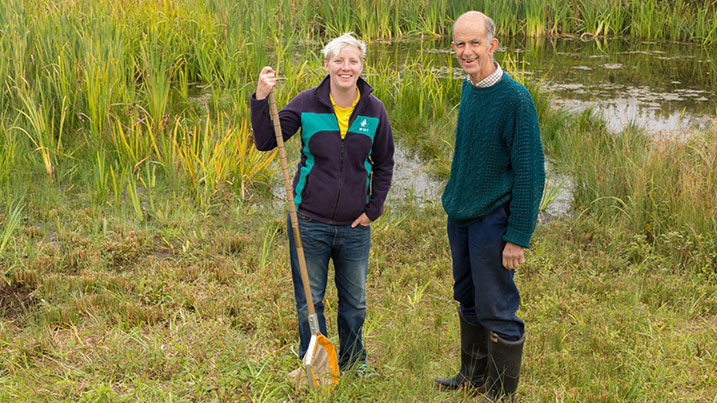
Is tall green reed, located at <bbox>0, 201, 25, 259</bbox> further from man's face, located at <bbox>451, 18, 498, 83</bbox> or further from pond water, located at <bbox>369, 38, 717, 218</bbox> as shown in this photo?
man's face, located at <bbox>451, 18, 498, 83</bbox>

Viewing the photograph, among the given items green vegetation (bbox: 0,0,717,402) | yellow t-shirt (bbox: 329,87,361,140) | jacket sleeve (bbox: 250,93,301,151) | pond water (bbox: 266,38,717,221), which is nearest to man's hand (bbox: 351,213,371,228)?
yellow t-shirt (bbox: 329,87,361,140)

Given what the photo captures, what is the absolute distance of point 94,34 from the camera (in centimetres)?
638

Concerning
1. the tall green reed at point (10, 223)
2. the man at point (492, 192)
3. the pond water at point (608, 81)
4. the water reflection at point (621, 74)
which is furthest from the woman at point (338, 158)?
the water reflection at point (621, 74)

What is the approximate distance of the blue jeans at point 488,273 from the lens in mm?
2834

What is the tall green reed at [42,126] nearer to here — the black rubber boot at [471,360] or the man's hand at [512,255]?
the black rubber boot at [471,360]

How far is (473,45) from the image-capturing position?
8.80ft

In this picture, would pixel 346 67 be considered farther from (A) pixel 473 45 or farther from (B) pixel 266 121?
(A) pixel 473 45

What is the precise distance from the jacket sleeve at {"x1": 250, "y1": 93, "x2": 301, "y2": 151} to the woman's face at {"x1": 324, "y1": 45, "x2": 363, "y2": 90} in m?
0.26

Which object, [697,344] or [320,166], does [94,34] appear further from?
[697,344]

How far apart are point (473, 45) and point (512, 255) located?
0.88 m

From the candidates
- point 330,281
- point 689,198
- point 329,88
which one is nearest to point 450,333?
point 330,281

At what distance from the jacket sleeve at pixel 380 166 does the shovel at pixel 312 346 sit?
0.37 meters

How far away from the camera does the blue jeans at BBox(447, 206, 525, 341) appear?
283cm

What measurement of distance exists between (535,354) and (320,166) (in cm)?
159
